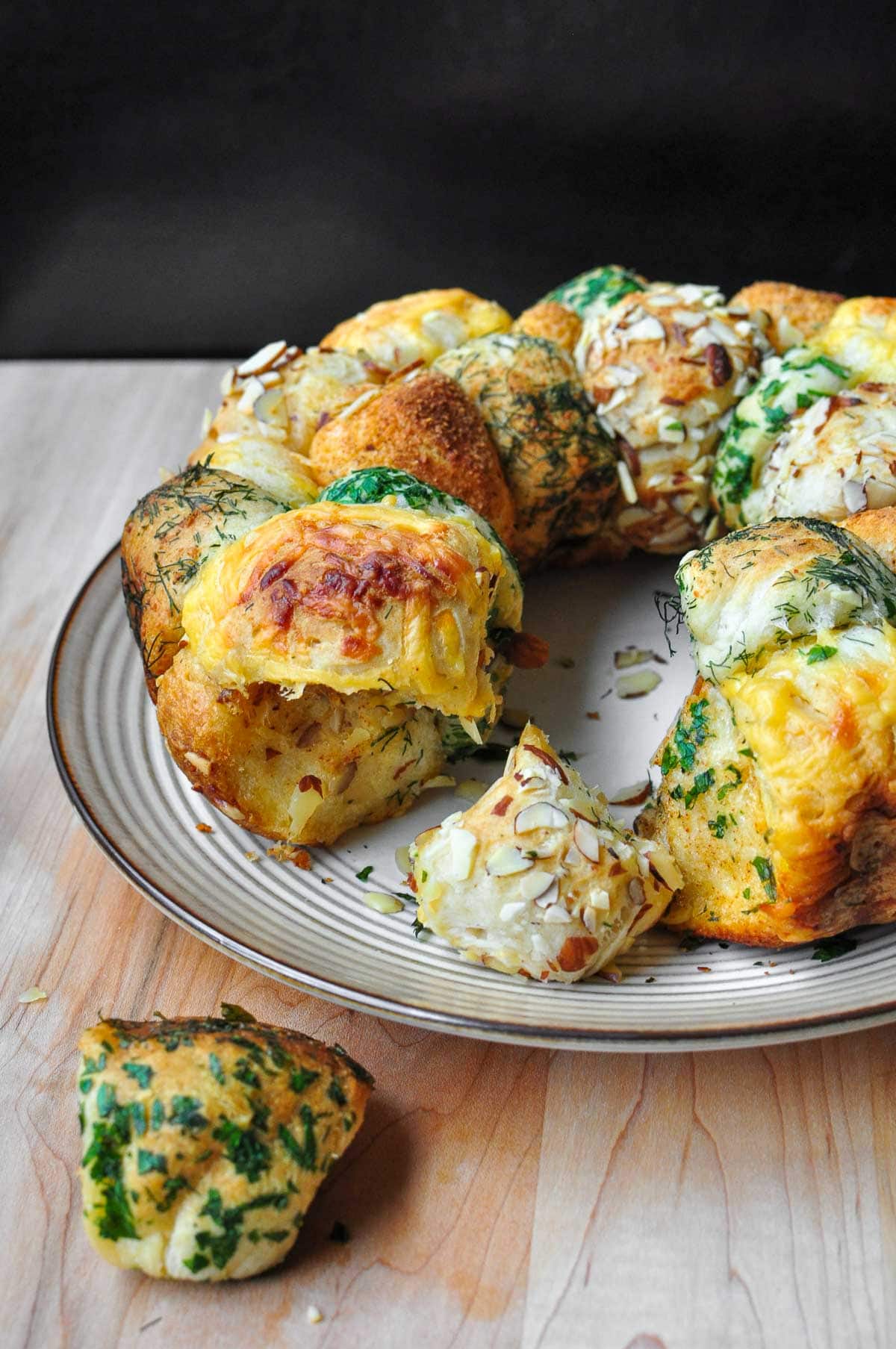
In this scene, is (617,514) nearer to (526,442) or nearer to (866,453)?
(526,442)

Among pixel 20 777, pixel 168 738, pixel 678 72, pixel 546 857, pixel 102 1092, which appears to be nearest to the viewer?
pixel 102 1092

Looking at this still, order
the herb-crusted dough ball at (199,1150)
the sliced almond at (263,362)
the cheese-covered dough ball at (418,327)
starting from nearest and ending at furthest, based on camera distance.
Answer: the herb-crusted dough ball at (199,1150), the sliced almond at (263,362), the cheese-covered dough ball at (418,327)

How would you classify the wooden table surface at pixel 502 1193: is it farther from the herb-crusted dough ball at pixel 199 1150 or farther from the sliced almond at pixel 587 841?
the sliced almond at pixel 587 841

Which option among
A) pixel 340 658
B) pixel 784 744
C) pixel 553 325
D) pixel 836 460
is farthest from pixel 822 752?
pixel 553 325

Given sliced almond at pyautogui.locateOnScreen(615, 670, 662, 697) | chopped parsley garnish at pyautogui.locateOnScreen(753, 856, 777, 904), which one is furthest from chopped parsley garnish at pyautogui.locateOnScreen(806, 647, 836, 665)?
sliced almond at pyautogui.locateOnScreen(615, 670, 662, 697)

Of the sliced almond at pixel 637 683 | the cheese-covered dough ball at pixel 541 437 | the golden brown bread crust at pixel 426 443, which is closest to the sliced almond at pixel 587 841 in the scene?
the sliced almond at pixel 637 683

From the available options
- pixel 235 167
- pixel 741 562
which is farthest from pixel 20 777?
pixel 235 167
